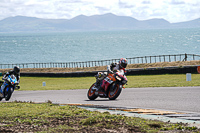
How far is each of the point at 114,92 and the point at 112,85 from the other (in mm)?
274

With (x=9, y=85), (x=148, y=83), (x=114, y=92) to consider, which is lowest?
(x=148, y=83)

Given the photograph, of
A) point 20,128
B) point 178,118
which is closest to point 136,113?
point 178,118

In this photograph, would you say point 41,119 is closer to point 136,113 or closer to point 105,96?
point 136,113

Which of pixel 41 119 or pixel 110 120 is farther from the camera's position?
pixel 41 119

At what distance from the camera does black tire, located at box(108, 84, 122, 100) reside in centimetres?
1326

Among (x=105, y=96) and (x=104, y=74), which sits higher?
(x=104, y=74)

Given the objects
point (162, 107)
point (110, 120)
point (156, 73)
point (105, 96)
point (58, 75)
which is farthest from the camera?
point (58, 75)

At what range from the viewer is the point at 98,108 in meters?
10.6

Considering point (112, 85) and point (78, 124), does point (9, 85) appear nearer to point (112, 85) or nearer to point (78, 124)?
point (112, 85)

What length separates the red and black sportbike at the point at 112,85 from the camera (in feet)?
42.9

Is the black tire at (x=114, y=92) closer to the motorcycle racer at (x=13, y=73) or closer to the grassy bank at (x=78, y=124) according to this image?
the grassy bank at (x=78, y=124)

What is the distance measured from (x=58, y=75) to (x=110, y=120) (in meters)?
37.5

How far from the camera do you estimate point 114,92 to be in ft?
44.5

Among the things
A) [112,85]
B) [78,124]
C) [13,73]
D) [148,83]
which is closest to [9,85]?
[13,73]
